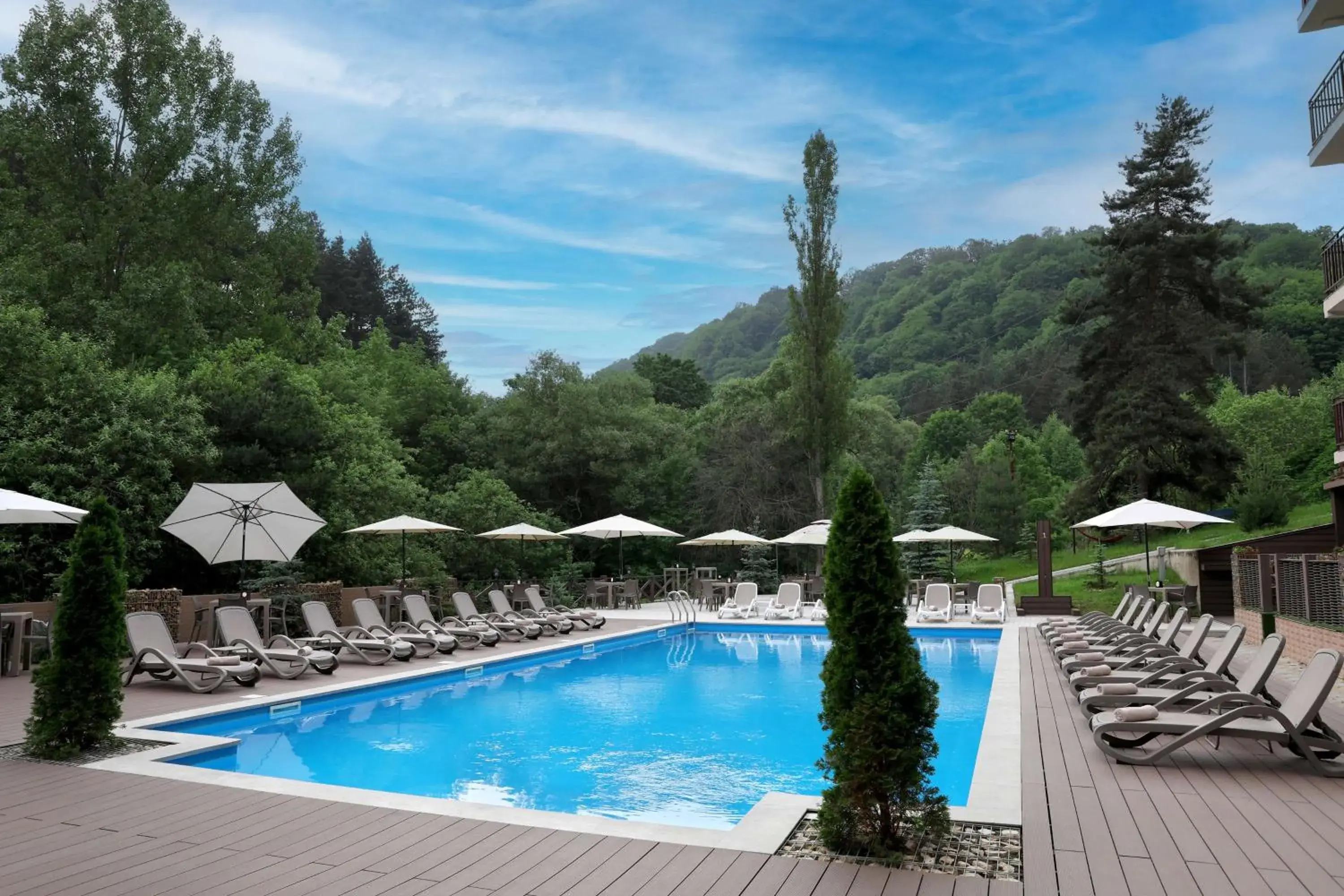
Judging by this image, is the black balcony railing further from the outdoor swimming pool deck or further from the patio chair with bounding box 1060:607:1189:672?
the outdoor swimming pool deck

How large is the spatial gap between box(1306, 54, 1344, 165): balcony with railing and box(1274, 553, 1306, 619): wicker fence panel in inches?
272

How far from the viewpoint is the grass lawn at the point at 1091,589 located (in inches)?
828

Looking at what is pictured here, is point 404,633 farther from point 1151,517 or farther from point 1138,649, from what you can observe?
point 1151,517

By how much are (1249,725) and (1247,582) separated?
1092cm

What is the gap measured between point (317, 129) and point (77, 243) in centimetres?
694

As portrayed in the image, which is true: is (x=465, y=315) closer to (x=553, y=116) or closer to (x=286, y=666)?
(x=553, y=116)

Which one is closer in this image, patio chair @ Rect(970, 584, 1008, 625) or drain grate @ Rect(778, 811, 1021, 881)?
drain grate @ Rect(778, 811, 1021, 881)

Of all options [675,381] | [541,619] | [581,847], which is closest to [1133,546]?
[675,381]

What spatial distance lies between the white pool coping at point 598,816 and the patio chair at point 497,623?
19.2 ft

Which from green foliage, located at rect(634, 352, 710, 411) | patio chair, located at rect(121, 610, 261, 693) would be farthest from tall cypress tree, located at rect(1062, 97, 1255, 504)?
patio chair, located at rect(121, 610, 261, 693)

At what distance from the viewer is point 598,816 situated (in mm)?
6715

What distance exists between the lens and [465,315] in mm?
51125

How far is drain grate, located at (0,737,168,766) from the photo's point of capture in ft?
21.3

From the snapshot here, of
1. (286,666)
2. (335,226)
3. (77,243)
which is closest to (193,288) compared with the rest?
(77,243)
